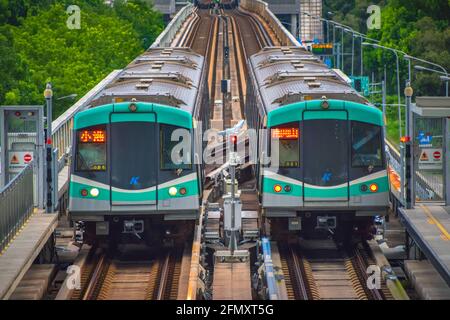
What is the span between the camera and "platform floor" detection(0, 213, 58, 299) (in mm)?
21386

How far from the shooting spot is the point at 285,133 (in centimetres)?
2572

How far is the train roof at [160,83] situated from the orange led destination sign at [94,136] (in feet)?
1.98

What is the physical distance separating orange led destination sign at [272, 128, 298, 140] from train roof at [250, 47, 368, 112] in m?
0.54

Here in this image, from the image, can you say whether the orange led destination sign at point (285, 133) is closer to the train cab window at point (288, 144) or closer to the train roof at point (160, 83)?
the train cab window at point (288, 144)

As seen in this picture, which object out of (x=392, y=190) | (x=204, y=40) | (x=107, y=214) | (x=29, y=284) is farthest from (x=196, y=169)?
(x=204, y=40)

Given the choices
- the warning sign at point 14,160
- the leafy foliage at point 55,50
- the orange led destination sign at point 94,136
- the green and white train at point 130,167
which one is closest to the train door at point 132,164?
the green and white train at point 130,167

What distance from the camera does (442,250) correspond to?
2342 cm

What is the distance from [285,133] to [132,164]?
2.82 m

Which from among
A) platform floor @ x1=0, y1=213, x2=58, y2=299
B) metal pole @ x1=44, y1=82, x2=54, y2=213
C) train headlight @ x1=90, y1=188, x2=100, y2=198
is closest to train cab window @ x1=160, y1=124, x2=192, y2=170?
train headlight @ x1=90, y1=188, x2=100, y2=198

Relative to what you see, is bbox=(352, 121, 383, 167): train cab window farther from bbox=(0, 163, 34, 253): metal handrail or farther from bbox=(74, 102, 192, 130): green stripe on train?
bbox=(0, 163, 34, 253): metal handrail

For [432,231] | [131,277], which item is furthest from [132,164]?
[432,231]

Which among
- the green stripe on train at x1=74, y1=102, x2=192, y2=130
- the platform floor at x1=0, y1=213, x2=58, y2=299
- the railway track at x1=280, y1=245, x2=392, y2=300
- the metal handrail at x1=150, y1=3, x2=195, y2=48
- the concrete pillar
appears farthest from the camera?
the concrete pillar

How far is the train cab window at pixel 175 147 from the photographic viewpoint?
996 inches

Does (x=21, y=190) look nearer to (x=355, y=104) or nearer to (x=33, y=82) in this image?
(x=355, y=104)
